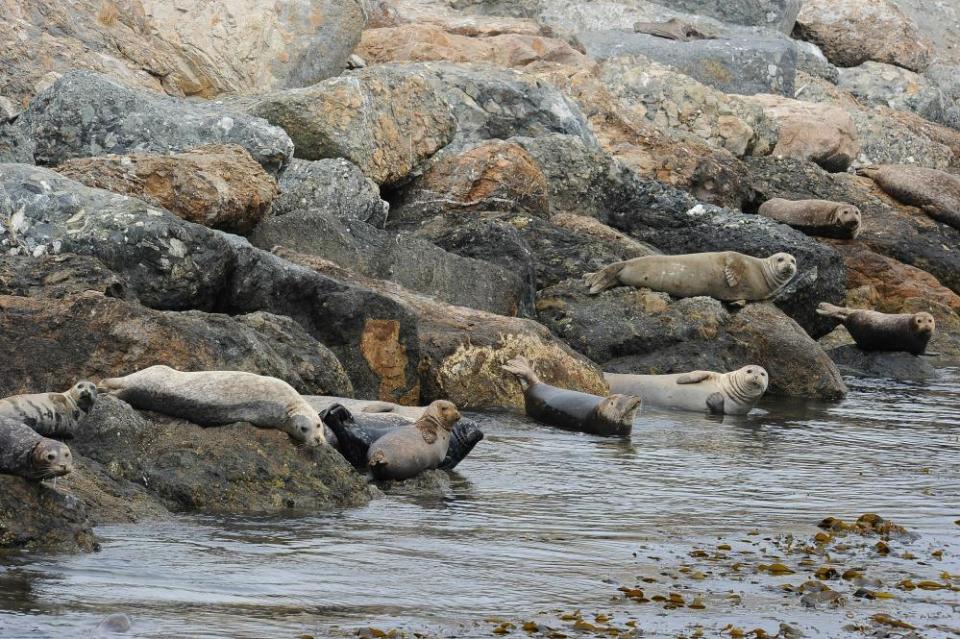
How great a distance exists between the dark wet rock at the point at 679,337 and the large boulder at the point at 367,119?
8.32ft

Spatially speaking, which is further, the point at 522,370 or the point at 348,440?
the point at 522,370

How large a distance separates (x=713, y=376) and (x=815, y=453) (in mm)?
Answer: 2527

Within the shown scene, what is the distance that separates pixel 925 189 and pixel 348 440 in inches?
646

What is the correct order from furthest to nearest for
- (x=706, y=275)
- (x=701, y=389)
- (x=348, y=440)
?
Result: (x=706, y=275) → (x=701, y=389) → (x=348, y=440)

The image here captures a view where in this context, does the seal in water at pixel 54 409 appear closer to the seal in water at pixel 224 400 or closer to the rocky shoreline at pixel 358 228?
the rocky shoreline at pixel 358 228

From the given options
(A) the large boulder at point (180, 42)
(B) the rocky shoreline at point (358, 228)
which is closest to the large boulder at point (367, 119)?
(B) the rocky shoreline at point (358, 228)

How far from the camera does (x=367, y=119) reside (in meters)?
15.8

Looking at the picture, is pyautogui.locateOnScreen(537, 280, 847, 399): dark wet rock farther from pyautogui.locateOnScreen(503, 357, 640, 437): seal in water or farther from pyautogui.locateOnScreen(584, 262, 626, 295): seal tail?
pyautogui.locateOnScreen(503, 357, 640, 437): seal in water

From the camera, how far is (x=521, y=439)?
10.4 metres

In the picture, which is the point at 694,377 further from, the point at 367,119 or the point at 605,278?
the point at 367,119

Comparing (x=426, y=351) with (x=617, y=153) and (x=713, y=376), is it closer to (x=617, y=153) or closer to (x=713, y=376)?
(x=713, y=376)

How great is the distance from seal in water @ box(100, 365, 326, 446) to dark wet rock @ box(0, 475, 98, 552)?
5.74 feet

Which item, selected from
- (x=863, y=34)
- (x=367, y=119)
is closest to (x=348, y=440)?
(x=367, y=119)

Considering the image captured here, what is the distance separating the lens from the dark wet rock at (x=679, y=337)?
13836 millimetres
